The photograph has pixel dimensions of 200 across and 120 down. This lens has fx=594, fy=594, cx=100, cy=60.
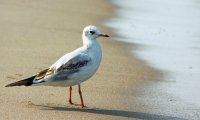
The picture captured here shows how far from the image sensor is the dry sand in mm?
6430

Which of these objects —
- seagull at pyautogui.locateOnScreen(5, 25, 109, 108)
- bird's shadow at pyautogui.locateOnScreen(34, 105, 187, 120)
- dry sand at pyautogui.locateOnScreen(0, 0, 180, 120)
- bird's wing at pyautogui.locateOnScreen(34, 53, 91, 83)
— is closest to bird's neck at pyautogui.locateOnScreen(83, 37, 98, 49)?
seagull at pyautogui.locateOnScreen(5, 25, 109, 108)

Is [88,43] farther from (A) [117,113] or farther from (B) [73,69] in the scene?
(A) [117,113]

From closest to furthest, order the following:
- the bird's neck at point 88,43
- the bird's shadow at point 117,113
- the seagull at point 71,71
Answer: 1. the bird's shadow at point 117,113
2. the seagull at point 71,71
3. the bird's neck at point 88,43

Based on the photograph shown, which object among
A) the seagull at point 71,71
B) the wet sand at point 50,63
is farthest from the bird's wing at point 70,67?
the wet sand at point 50,63

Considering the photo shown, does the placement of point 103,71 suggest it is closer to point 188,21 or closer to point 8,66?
point 8,66

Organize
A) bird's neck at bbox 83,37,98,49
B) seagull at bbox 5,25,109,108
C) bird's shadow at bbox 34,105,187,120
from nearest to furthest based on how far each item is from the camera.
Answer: bird's shadow at bbox 34,105,187,120, seagull at bbox 5,25,109,108, bird's neck at bbox 83,37,98,49

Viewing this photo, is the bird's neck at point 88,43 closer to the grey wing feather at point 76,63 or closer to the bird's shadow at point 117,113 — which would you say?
the grey wing feather at point 76,63

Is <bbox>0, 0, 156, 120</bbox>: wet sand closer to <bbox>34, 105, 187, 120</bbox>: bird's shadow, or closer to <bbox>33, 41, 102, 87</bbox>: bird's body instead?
<bbox>34, 105, 187, 120</bbox>: bird's shadow

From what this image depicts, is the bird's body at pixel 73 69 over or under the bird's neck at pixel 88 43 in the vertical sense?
under

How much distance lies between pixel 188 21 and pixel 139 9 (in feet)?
7.36

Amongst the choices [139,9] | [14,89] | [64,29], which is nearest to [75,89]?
[14,89]

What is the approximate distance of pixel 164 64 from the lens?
9.45 meters

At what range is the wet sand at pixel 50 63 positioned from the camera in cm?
644

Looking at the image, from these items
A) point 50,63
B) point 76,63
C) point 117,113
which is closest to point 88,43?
point 76,63
